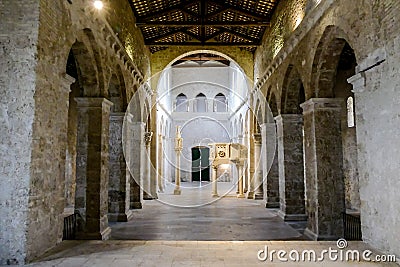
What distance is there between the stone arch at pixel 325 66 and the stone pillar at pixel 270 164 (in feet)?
16.1

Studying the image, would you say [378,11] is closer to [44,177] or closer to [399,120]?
[399,120]

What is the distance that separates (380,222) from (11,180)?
5193mm

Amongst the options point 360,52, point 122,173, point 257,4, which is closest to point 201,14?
point 257,4

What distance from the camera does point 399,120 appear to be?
4.38 metres

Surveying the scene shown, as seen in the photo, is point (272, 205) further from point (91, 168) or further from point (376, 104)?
point (376, 104)

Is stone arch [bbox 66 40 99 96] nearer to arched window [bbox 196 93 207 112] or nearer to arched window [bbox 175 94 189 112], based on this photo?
arched window [bbox 175 94 189 112]

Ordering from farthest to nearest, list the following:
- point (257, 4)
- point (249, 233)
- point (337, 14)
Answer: point (257, 4) → point (249, 233) → point (337, 14)

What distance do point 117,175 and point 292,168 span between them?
5102 millimetres

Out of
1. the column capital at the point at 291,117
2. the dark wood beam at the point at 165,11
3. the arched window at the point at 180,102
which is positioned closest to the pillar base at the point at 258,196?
the column capital at the point at 291,117

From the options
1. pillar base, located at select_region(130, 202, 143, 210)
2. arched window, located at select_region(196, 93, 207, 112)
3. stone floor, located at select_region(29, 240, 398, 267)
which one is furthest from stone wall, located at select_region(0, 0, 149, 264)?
arched window, located at select_region(196, 93, 207, 112)

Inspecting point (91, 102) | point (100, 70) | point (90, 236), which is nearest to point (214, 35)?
point (100, 70)

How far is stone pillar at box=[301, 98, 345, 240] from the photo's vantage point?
6965 millimetres

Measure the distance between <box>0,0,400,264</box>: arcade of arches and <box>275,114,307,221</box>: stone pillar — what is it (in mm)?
30

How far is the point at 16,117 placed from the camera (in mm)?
4398
